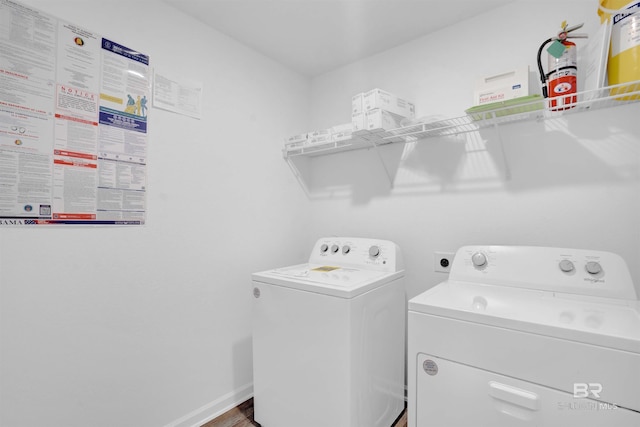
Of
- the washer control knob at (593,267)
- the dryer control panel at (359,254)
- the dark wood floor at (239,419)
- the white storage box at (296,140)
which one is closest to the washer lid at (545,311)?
the washer control knob at (593,267)

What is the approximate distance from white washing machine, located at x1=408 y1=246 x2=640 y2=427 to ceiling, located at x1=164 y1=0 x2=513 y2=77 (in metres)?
1.35

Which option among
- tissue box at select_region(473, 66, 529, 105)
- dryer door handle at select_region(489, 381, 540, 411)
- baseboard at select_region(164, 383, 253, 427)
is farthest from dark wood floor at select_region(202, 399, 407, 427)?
tissue box at select_region(473, 66, 529, 105)

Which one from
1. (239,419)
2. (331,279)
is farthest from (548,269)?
(239,419)

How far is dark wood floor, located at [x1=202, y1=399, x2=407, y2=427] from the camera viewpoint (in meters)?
1.69

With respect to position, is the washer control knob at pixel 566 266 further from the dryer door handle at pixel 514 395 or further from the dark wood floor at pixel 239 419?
the dark wood floor at pixel 239 419

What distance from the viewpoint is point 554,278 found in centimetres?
128

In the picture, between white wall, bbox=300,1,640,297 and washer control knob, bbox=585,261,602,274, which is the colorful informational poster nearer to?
white wall, bbox=300,1,640,297

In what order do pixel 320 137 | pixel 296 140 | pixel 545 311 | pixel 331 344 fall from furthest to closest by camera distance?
A: 1. pixel 296 140
2. pixel 320 137
3. pixel 331 344
4. pixel 545 311

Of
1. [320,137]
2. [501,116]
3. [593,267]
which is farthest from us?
[320,137]

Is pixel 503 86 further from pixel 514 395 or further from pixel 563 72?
pixel 514 395

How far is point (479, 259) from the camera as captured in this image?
1452mm

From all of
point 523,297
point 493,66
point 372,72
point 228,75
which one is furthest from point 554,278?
point 228,75

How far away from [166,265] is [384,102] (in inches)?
57.0

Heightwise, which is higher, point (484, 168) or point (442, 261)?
point (484, 168)
